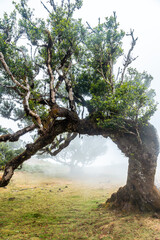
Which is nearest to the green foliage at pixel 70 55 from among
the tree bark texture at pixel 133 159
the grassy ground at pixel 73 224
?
the tree bark texture at pixel 133 159

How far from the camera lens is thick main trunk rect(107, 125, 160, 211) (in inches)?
335

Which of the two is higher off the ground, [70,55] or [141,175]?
Result: [70,55]

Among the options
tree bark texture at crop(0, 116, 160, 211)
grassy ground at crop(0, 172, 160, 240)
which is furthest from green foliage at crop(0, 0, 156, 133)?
grassy ground at crop(0, 172, 160, 240)

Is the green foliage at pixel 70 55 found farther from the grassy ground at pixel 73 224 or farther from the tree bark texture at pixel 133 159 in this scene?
the grassy ground at pixel 73 224

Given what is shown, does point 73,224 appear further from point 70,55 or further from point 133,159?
point 70,55

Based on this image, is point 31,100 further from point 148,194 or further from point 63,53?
point 148,194

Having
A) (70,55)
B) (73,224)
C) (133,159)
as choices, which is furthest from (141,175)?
(70,55)

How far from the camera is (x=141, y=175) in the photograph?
9070 millimetres

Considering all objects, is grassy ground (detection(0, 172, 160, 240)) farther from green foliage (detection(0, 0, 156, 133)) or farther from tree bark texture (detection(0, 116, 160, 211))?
green foliage (detection(0, 0, 156, 133))

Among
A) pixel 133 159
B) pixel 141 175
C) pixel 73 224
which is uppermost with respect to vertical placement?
pixel 133 159

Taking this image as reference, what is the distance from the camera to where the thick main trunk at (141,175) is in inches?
335

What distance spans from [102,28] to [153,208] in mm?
12240

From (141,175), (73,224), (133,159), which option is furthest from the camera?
(133,159)

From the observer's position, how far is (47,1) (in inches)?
451
